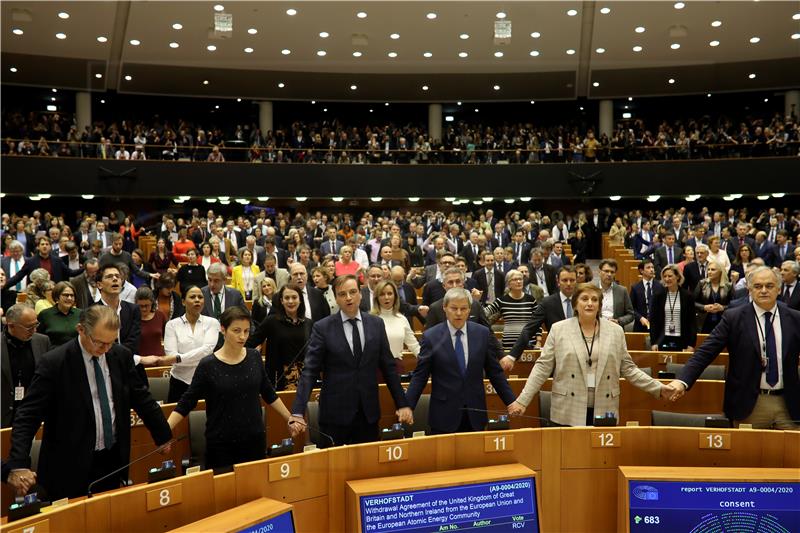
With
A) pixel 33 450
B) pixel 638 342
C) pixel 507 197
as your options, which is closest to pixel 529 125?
pixel 507 197

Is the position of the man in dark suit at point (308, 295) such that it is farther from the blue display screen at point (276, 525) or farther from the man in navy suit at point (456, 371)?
the blue display screen at point (276, 525)

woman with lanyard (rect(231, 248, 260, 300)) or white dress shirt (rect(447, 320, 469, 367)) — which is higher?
woman with lanyard (rect(231, 248, 260, 300))

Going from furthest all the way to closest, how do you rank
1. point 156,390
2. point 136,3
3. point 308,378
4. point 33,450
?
point 136,3
point 156,390
point 308,378
point 33,450

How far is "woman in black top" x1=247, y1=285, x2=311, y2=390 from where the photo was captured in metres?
4.91

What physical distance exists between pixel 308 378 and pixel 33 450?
1.28 m

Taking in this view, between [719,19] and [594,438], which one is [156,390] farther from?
[719,19]

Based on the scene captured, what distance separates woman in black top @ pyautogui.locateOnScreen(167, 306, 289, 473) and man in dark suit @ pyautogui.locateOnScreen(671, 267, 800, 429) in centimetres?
211

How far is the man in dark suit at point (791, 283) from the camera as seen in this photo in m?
6.15

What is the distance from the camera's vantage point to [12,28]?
1675 cm

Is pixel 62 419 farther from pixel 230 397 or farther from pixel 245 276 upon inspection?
pixel 245 276

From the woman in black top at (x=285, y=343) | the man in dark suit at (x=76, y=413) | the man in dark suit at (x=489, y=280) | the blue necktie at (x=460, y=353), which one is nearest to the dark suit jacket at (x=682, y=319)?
the man in dark suit at (x=489, y=280)

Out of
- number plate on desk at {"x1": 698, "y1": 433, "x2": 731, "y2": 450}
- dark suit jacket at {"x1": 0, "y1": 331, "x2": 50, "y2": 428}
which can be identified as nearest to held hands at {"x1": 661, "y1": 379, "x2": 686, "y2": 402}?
number plate on desk at {"x1": 698, "y1": 433, "x2": 731, "y2": 450}

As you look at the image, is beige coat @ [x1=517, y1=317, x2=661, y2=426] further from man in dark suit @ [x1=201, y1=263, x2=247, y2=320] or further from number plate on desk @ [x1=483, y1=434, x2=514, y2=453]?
man in dark suit @ [x1=201, y1=263, x2=247, y2=320]

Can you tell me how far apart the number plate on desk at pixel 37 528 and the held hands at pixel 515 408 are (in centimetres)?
224
